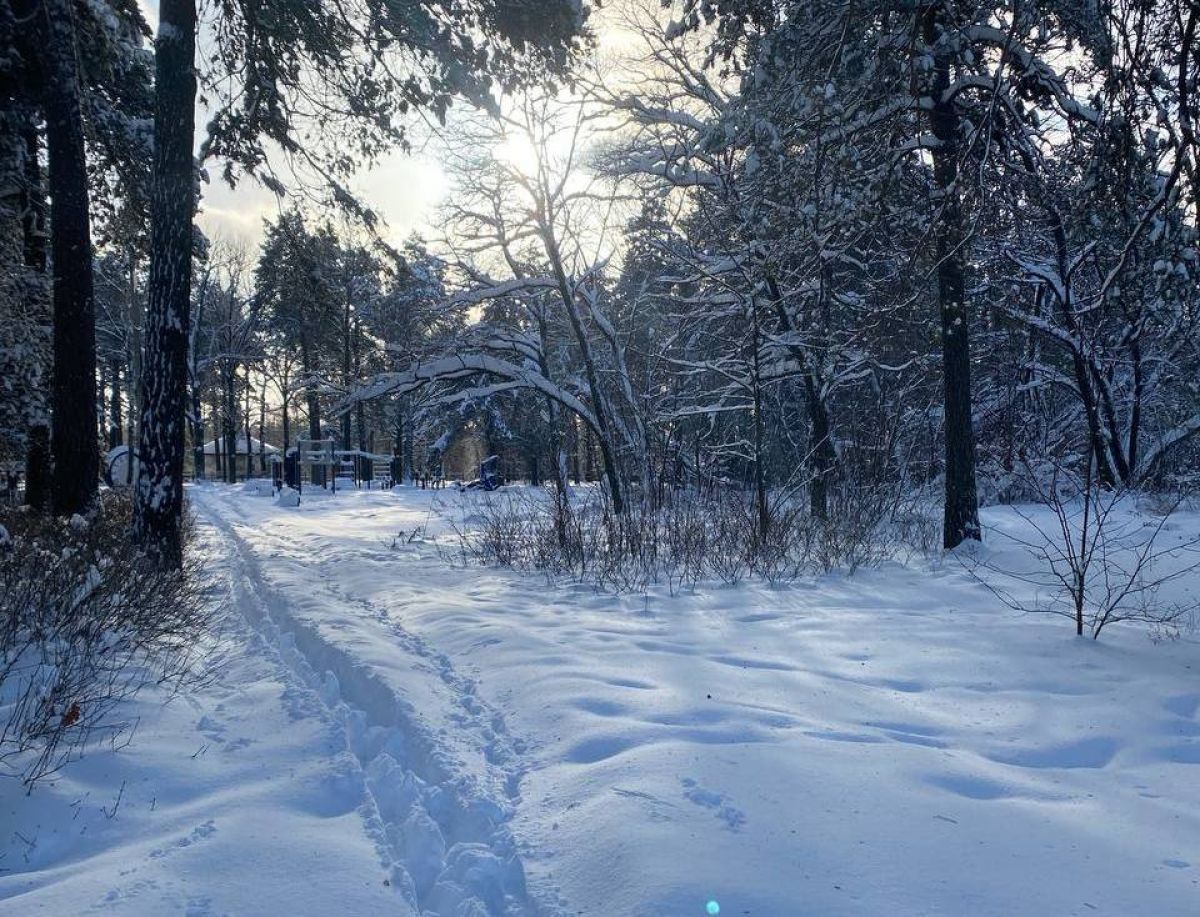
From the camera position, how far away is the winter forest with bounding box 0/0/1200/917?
2307 millimetres

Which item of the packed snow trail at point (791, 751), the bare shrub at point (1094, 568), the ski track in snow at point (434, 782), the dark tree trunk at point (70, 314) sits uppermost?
the dark tree trunk at point (70, 314)

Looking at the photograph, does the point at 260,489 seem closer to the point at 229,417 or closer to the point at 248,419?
the point at 229,417

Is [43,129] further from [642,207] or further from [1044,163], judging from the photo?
[1044,163]

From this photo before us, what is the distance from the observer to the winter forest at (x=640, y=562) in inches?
90.8

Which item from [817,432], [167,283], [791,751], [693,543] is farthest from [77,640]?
[817,432]

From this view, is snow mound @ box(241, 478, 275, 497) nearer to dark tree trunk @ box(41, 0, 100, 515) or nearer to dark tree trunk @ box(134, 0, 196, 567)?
dark tree trunk @ box(41, 0, 100, 515)

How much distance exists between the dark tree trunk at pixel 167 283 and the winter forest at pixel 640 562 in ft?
0.14

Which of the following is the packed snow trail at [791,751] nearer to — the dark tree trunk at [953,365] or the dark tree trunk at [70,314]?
the dark tree trunk at [953,365]

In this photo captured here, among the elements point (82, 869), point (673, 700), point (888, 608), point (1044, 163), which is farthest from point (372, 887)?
point (1044, 163)

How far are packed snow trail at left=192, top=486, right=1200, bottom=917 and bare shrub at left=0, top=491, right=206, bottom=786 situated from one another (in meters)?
0.94

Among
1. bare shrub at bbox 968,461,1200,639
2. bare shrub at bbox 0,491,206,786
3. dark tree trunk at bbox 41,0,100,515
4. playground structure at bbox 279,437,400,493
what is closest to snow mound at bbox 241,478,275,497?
playground structure at bbox 279,437,400,493

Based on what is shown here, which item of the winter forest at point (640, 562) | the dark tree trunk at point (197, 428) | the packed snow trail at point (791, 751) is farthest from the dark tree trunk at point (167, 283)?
the dark tree trunk at point (197, 428)

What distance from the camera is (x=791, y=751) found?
290 centimetres

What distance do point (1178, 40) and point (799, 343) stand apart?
7112 mm
